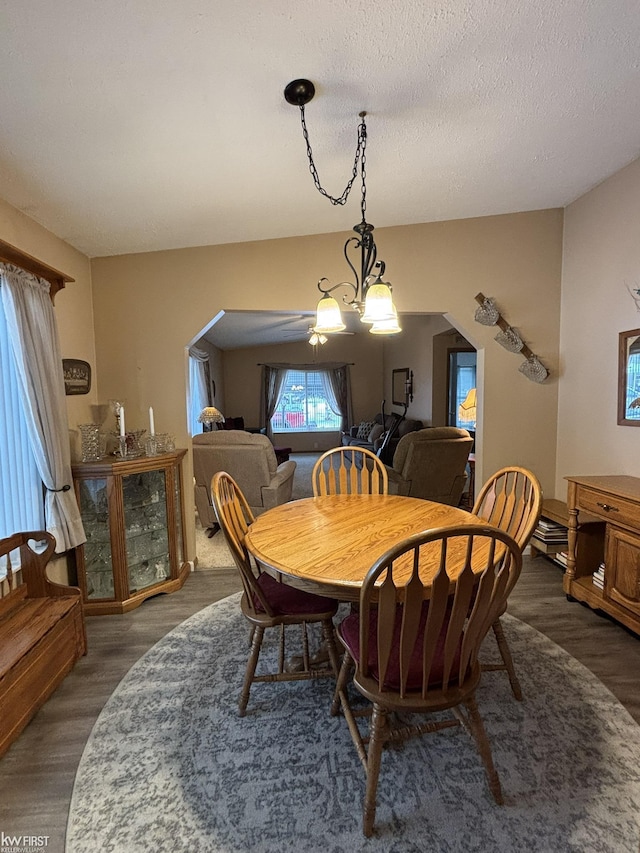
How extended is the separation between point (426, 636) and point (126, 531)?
2184 mm

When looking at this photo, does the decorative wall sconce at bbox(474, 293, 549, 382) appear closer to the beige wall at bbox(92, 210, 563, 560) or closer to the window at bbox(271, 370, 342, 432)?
the beige wall at bbox(92, 210, 563, 560)

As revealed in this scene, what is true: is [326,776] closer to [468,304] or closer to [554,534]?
[554,534]

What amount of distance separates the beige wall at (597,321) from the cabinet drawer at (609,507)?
393 millimetres

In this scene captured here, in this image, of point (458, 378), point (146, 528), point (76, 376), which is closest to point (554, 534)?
point (146, 528)

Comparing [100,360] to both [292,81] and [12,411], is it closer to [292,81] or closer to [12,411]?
[12,411]

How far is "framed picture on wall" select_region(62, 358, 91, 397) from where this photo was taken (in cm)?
271

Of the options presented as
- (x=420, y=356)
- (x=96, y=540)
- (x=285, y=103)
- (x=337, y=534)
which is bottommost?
(x=96, y=540)

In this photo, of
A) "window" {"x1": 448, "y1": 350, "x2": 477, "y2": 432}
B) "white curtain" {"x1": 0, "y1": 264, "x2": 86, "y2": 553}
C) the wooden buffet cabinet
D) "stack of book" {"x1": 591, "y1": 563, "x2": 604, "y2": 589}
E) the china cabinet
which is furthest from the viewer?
"window" {"x1": 448, "y1": 350, "x2": 477, "y2": 432}

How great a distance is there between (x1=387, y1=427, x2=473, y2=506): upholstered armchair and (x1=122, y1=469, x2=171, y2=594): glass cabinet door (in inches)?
90.3

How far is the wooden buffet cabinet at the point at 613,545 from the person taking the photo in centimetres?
222

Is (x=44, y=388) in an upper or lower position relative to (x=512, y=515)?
upper

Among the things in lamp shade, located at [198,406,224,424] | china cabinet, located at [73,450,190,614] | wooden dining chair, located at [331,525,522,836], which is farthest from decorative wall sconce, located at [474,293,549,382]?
lamp shade, located at [198,406,224,424]

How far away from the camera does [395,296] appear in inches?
128

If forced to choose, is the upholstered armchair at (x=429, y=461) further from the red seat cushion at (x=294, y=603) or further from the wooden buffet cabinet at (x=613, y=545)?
the red seat cushion at (x=294, y=603)
